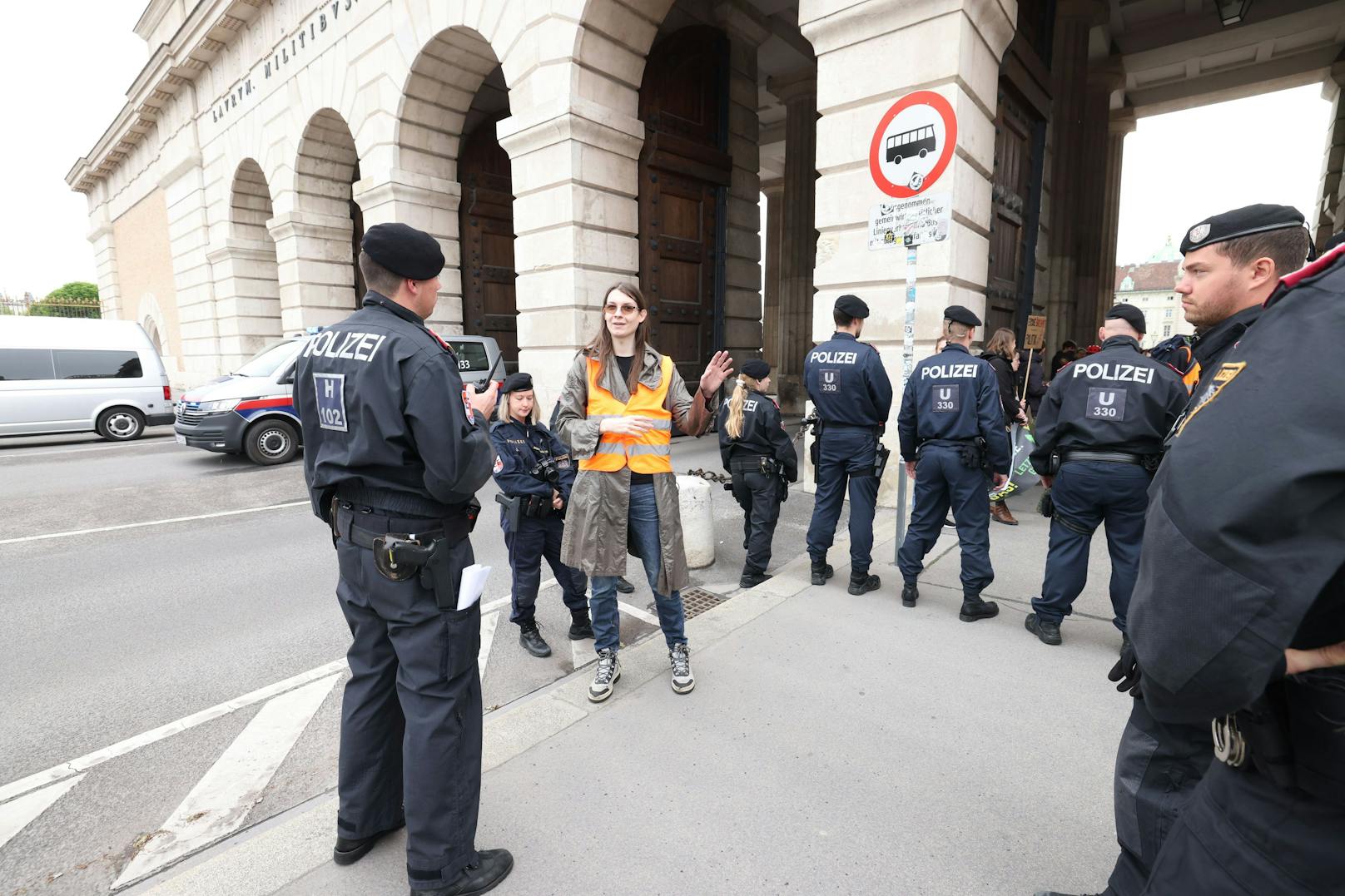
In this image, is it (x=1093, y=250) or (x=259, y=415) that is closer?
(x=259, y=415)

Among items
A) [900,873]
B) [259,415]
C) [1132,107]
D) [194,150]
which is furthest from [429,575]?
[194,150]

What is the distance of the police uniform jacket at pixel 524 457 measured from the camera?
3.90 m

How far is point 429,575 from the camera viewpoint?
6.80 ft

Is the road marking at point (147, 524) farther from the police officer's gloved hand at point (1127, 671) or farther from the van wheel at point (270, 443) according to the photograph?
the police officer's gloved hand at point (1127, 671)

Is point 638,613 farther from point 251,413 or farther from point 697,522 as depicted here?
point 251,413

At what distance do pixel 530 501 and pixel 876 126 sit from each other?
211 inches

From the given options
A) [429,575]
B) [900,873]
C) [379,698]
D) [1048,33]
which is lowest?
[900,873]

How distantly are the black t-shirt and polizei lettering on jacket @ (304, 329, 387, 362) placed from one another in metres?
1.48

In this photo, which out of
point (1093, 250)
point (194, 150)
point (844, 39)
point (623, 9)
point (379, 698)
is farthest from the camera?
point (194, 150)

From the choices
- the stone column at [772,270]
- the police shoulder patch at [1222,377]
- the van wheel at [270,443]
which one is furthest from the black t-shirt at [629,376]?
the stone column at [772,270]

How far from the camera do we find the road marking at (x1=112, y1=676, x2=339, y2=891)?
2428mm

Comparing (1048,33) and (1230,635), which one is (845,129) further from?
(1230,635)

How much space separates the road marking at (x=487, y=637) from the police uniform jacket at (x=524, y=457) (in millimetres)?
966

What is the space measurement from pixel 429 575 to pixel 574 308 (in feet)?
27.0
